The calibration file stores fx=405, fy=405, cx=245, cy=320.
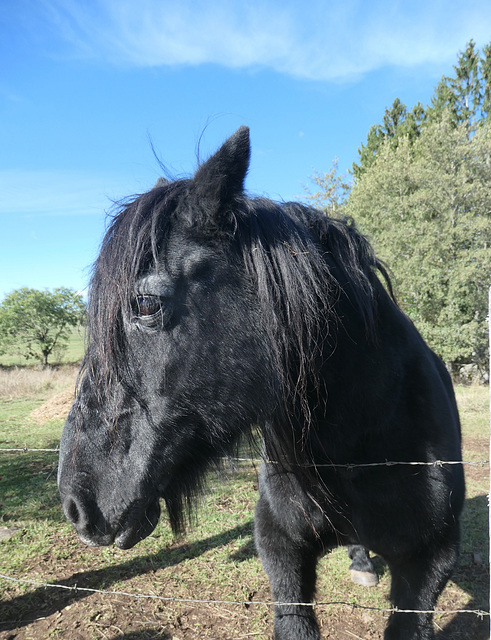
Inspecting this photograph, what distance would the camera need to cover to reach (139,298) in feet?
4.42

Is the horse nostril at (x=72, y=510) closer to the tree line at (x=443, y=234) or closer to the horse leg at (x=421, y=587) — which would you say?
the horse leg at (x=421, y=587)

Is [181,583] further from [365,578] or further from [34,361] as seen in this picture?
[34,361]

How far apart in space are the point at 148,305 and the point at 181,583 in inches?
115

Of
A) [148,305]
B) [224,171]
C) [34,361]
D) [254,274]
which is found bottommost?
[34,361]

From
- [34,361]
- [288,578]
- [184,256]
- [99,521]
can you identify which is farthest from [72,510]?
[34,361]

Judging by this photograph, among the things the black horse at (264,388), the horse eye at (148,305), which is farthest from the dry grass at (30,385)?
the horse eye at (148,305)

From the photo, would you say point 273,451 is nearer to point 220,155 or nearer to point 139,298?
point 139,298

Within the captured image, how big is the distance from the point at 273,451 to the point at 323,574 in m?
2.46

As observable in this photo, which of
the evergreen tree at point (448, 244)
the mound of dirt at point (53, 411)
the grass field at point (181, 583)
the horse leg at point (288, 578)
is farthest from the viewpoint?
the evergreen tree at point (448, 244)

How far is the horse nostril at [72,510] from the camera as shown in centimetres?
129

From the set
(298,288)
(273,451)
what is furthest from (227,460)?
(298,288)

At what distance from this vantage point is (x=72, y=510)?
51.1 inches

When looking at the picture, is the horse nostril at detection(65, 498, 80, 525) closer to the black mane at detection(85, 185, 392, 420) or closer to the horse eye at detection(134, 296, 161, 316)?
the black mane at detection(85, 185, 392, 420)

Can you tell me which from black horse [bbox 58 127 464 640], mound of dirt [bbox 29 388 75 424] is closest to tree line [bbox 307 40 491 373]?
mound of dirt [bbox 29 388 75 424]
